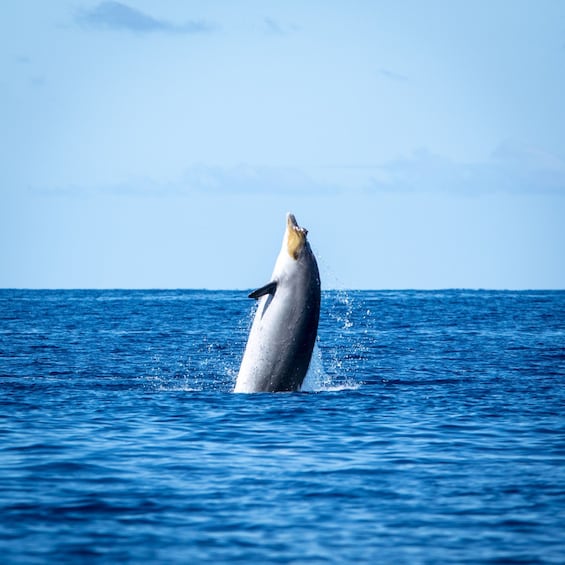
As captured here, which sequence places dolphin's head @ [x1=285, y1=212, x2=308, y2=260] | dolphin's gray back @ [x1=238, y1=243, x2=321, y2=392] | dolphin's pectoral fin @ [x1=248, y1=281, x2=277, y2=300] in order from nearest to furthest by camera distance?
dolphin's pectoral fin @ [x1=248, y1=281, x2=277, y2=300]
dolphin's gray back @ [x1=238, y1=243, x2=321, y2=392]
dolphin's head @ [x1=285, y1=212, x2=308, y2=260]

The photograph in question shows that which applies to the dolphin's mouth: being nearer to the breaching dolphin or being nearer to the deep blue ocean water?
the breaching dolphin

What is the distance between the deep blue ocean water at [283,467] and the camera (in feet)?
44.2

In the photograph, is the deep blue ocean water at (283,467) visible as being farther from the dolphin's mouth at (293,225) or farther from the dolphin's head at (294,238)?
the dolphin's mouth at (293,225)

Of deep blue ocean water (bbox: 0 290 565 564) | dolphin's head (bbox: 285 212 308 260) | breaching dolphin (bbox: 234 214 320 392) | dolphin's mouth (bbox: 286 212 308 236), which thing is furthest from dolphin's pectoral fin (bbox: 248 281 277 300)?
deep blue ocean water (bbox: 0 290 565 564)

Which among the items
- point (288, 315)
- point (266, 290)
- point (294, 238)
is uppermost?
point (294, 238)

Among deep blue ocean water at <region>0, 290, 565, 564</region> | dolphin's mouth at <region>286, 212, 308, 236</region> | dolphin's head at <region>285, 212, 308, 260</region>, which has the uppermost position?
dolphin's mouth at <region>286, 212, 308, 236</region>

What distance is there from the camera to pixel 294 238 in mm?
24297

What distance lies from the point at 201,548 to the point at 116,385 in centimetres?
1647

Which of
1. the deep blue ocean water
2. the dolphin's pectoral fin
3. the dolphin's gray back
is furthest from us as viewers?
the dolphin's gray back

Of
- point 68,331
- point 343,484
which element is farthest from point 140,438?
point 68,331

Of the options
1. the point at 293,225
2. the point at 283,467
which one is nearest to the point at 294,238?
the point at 293,225

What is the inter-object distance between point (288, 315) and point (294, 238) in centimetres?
176

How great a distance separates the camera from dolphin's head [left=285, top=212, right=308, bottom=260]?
24.3 meters

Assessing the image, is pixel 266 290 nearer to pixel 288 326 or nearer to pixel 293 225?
pixel 288 326
